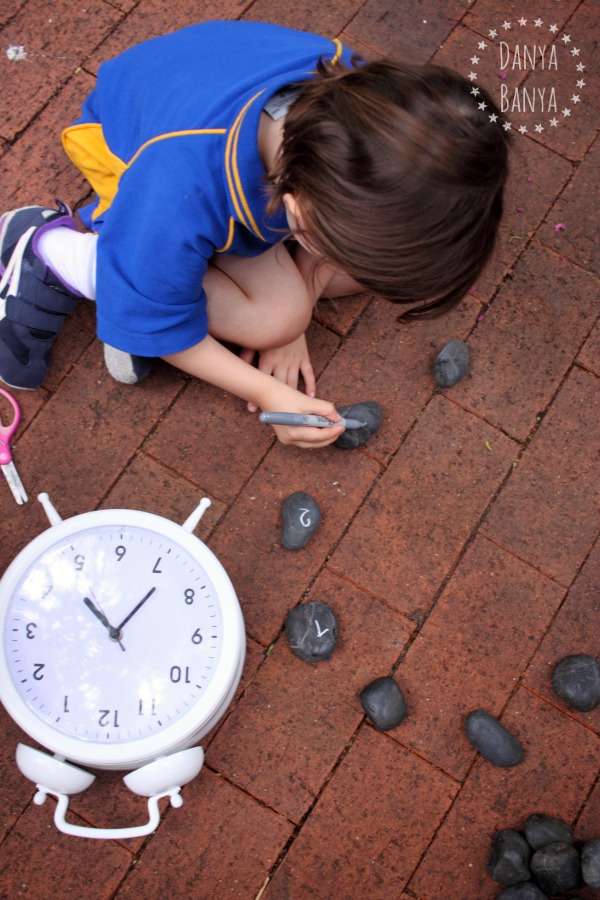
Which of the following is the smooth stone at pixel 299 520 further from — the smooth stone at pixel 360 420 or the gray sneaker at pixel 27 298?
the gray sneaker at pixel 27 298

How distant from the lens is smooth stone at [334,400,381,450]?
5.32 feet

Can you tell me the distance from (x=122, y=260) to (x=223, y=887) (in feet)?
3.80

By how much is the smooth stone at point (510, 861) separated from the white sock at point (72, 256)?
4.32 ft

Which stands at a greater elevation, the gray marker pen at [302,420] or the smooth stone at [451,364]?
the gray marker pen at [302,420]

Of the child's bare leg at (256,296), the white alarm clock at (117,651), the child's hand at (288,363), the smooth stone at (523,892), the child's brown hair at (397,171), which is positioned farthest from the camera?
the child's hand at (288,363)

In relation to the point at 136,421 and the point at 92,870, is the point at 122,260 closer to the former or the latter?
the point at 136,421

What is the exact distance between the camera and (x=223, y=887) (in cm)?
148

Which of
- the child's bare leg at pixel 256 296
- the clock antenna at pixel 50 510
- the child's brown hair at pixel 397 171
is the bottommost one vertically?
the clock antenna at pixel 50 510

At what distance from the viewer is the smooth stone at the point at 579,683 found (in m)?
1.56

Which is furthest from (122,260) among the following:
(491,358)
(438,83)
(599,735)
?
(599,735)

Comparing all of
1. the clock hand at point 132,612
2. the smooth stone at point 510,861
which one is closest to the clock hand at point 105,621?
the clock hand at point 132,612

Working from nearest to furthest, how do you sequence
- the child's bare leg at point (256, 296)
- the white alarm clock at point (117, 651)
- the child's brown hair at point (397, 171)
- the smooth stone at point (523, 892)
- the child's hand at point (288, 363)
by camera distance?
the child's brown hair at point (397, 171)
the white alarm clock at point (117, 651)
the smooth stone at point (523, 892)
the child's bare leg at point (256, 296)
the child's hand at point (288, 363)

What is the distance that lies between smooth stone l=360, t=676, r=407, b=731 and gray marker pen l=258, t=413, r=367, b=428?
0.51 meters

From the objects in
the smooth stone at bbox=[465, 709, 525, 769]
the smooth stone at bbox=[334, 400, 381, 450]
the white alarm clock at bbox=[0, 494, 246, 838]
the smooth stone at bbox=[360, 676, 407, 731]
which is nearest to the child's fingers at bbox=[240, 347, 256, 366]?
the smooth stone at bbox=[334, 400, 381, 450]
